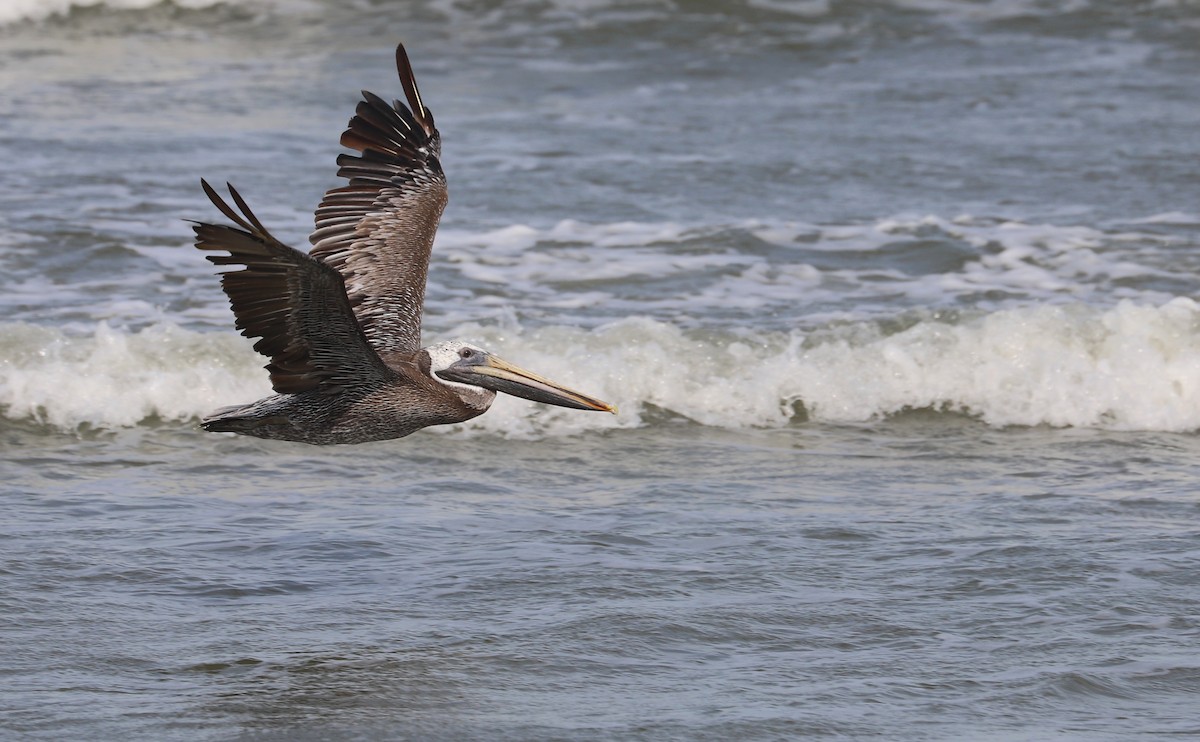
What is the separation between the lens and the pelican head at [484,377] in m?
7.01

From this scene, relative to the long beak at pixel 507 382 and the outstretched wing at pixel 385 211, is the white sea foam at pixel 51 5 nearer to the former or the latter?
the outstretched wing at pixel 385 211

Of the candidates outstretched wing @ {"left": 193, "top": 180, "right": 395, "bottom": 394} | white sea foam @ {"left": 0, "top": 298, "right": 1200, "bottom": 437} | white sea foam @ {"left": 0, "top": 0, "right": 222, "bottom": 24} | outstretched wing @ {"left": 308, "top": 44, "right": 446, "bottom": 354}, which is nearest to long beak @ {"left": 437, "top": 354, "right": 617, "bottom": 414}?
outstretched wing @ {"left": 193, "top": 180, "right": 395, "bottom": 394}

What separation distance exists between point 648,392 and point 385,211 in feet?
8.41

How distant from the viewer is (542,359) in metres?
10.1

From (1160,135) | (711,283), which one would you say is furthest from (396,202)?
(1160,135)

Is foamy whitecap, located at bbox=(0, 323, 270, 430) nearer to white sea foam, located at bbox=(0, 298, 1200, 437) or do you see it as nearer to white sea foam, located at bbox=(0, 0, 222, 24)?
white sea foam, located at bbox=(0, 298, 1200, 437)

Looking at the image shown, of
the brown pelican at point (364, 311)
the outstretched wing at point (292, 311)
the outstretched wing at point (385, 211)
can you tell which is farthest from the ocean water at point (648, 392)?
the outstretched wing at point (385, 211)

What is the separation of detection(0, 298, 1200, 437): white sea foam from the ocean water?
0.09 feet

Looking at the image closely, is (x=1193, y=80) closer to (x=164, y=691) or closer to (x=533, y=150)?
(x=533, y=150)

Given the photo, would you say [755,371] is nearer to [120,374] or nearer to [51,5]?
[120,374]

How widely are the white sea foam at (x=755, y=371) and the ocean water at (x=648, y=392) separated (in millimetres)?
29

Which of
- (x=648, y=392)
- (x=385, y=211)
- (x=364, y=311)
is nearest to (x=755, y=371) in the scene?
(x=648, y=392)

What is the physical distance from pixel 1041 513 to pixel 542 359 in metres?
3.41

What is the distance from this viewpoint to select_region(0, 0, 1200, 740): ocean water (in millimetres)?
5895
